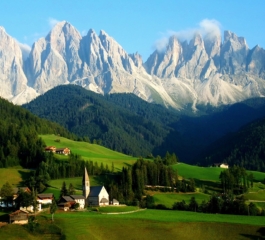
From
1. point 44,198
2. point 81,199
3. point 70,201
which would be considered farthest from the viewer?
point 44,198

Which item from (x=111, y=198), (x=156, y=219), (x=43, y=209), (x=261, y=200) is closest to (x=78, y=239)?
(x=156, y=219)

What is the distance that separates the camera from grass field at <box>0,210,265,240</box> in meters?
95.8

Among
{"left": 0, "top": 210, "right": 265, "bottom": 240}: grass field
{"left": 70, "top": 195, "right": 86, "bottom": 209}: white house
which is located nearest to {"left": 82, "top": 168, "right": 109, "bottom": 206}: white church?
{"left": 70, "top": 195, "right": 86, "bottom": 209}: white house

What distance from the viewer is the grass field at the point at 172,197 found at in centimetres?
14612

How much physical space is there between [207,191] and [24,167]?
62716mm

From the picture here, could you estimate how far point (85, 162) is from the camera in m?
182

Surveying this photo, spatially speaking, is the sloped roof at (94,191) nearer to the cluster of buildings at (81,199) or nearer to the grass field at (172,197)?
the cluster of buildings at (81,199)

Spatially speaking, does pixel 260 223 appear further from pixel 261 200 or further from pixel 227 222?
pixel 261 200

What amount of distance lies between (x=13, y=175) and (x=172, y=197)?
5045 cm

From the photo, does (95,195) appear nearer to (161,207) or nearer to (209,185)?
(161,207)

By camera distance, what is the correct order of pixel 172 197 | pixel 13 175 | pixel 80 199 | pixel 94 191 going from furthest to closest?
pixel 13 175
pixel 172 197
pixel 94 191
pixel 80 199

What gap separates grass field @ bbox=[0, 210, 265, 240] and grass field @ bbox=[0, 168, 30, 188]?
54441 millimetres

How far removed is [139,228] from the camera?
10094 cm

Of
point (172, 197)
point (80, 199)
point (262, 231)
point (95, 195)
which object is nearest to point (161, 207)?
point (95, 195)
